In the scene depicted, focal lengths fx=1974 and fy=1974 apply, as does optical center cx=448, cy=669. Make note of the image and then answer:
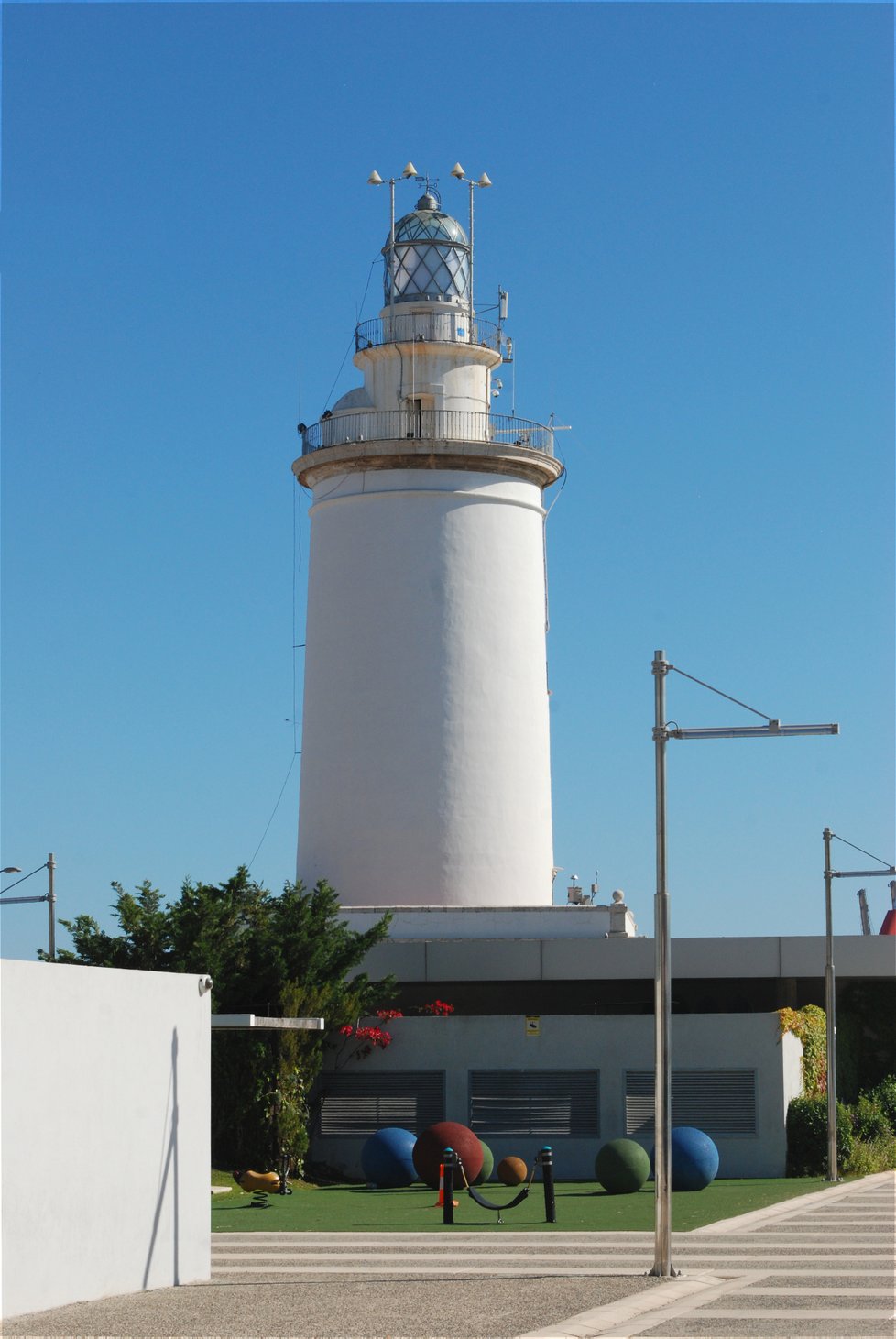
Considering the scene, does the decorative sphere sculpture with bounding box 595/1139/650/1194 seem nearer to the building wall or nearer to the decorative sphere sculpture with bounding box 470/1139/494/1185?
the decorative sphere sculpture with bounding box 470/1139/494/1185

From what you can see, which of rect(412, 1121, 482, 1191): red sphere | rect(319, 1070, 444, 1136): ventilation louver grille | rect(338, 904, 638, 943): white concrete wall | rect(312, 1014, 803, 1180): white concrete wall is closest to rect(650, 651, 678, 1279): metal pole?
rect(412, 1121, 482, 1191): red sphere

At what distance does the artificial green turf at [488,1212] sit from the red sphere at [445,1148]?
368 mm

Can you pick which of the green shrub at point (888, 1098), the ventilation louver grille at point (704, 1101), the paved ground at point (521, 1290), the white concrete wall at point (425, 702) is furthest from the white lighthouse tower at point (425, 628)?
the paved ground at point (521, 1290)

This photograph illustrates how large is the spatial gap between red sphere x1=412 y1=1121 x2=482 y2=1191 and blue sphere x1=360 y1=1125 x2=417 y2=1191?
3.90 feet

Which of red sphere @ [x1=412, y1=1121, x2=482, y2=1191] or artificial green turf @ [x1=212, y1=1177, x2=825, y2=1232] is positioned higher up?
red sphere @ [x1=412, y1=1121, x2=482, y2=1191]

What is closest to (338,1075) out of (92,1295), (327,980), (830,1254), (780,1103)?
(327,980)

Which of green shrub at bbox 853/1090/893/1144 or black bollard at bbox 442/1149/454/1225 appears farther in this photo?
green shrub at bbox 853/1090/893/1144

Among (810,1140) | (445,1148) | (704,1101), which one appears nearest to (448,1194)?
(445,1148)

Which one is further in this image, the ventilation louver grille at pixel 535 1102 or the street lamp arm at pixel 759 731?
the ventilation louver grille at pixel 535 1102

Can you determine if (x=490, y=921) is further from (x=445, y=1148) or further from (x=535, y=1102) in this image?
(x=445, y=1148)

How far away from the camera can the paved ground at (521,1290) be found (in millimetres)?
16375

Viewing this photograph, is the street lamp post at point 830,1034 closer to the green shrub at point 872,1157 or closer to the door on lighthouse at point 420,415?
the green shrub at point 872,1157

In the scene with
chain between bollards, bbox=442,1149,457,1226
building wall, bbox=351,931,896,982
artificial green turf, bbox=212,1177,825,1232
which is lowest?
artificial green turf, bbox=212,1177,825,1232

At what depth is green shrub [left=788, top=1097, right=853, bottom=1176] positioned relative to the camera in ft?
121
